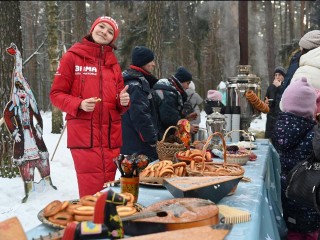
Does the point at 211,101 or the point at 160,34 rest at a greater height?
the point at 160,34

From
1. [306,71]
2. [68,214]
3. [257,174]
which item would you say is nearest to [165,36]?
[306,71]

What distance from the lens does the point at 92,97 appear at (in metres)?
2.80

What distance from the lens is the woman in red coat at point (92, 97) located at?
9.10 ft

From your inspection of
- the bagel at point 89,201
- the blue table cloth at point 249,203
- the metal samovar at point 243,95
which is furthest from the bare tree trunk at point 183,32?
the bagel at point 89,201

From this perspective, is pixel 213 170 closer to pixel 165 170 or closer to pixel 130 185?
pixel 165 170

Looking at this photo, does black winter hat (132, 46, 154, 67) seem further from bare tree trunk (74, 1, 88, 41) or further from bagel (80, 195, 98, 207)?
bare tree trunk (74, 1, 88, 41)

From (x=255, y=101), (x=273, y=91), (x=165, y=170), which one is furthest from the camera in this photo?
(x=273, y=91)

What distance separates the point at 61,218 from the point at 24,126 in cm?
352

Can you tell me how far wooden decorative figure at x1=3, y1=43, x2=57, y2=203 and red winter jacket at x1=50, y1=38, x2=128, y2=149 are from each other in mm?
1912

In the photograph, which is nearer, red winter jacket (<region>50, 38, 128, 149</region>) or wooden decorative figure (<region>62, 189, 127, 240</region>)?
wooden decorative figure (<region>62, 189, 127, 240</region>)

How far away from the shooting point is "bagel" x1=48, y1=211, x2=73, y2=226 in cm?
138

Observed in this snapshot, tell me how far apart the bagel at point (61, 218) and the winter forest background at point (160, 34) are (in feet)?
15.4

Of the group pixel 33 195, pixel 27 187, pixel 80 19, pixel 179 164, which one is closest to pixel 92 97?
pixel 179 164

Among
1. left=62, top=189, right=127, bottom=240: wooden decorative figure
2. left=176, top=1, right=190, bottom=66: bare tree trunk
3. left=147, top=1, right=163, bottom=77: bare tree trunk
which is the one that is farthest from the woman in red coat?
left=176, top=1, right=190, bottom=66: bare tree trunk
